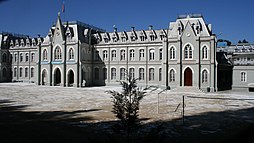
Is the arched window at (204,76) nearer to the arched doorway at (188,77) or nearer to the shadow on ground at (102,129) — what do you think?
the arched doorway at (188,77)

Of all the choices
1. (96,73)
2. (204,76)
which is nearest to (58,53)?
(96,73)

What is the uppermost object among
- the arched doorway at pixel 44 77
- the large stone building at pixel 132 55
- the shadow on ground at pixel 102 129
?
the large stone building at pixel 132 55

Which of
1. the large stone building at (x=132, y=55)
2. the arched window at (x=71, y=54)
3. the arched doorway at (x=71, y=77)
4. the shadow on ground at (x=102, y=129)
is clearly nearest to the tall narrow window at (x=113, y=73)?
the large stone building at (x=132, y=55)

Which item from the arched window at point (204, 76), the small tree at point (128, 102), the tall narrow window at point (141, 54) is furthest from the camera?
the tall narrow window at point (141, 54)

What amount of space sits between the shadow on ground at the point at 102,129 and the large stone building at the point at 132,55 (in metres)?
21.7

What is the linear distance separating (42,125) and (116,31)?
1519 inches

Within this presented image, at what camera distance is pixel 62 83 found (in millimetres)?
45000

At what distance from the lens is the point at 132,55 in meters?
44.8

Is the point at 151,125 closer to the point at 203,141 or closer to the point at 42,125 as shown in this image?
the point at 203,141

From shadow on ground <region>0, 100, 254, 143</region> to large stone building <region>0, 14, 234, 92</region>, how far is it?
2170cm

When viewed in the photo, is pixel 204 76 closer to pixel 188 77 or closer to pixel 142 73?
pixel 188 77

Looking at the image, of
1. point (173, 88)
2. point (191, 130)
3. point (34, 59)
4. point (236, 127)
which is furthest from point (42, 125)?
point (34, 59)

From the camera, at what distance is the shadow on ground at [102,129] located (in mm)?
9957

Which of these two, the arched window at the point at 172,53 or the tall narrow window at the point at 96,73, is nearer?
the arched window at the point at 172,53
